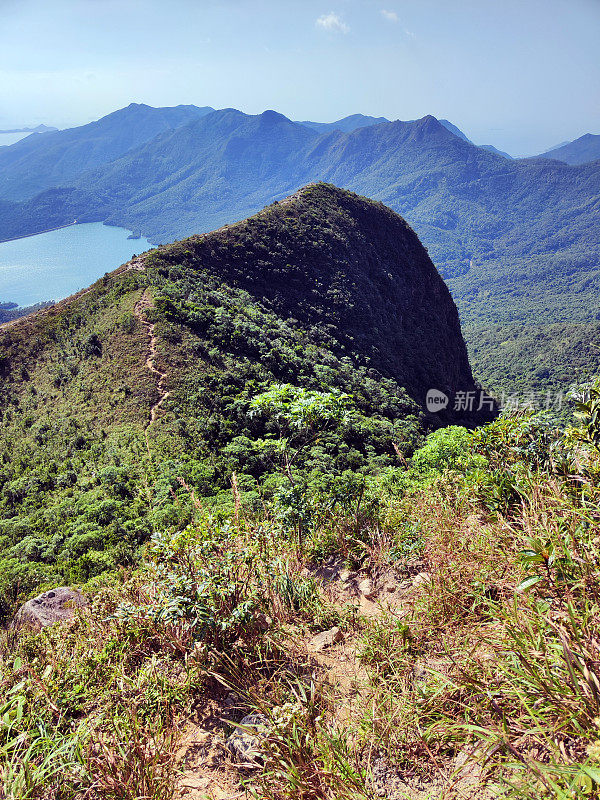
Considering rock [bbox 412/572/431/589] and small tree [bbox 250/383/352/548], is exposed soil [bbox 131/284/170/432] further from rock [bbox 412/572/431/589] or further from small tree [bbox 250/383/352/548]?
rock [bbox 412/572/431/589]

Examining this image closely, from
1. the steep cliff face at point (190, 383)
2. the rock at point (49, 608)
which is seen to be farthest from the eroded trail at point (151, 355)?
the rock at point (49, 608)

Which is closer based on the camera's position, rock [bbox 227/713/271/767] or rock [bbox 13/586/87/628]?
rock [bbox 227/713/271/767]

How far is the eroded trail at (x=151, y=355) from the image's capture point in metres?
18.5

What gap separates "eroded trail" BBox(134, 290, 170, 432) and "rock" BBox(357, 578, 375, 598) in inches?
590

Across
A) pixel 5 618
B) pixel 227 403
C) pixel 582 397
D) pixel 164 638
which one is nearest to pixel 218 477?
pixel 227 403

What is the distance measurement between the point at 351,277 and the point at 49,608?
43325 millimetres

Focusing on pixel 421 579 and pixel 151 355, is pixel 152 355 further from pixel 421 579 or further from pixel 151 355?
pixel 421 579

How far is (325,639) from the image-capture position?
10.6ft

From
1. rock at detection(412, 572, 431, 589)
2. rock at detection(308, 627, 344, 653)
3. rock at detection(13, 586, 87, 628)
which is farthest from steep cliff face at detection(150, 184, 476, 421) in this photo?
rock at detection(308, 627, 344, 653)

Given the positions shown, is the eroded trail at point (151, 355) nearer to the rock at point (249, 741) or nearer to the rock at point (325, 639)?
the rock at point (325, 639)

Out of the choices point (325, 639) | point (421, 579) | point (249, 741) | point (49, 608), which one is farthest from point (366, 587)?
point (49, 608)

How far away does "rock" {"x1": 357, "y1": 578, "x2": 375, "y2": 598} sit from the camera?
3.86 m

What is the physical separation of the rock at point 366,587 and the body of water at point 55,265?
128m

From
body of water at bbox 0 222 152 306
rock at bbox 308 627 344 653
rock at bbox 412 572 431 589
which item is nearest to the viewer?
rock at bbox 308 627 344 653
